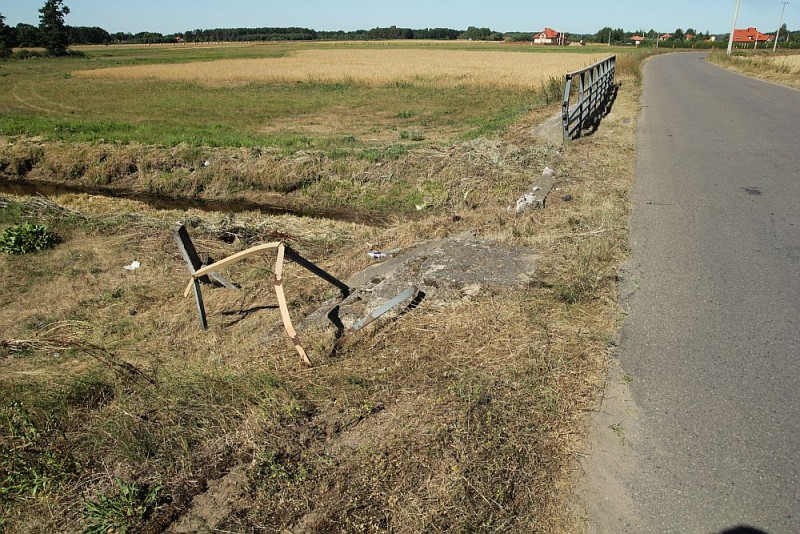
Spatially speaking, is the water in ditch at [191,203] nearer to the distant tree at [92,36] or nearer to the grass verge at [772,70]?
the grass verge at [772,70]

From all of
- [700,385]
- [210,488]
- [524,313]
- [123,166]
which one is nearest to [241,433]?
[210,488]

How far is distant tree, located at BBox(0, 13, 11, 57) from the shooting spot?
5991 cm

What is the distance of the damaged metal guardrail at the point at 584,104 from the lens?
34.6ft

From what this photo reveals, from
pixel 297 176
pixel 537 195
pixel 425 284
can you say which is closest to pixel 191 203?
pixel 297 176

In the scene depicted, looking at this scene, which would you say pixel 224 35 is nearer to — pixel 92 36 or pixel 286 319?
pixel 92 36

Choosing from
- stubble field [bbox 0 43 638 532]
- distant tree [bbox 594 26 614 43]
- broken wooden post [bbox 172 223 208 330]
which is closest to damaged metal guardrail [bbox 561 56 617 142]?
stubble field [bbox 0 43 638 532]

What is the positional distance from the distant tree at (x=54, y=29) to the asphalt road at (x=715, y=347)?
270 ft

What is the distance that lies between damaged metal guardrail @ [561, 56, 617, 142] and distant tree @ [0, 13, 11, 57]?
70098mm

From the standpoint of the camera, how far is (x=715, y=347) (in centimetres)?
385

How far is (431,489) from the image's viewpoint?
2615 mm

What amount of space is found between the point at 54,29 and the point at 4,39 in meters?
8.97

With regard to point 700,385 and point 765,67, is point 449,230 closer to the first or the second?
point 700,385

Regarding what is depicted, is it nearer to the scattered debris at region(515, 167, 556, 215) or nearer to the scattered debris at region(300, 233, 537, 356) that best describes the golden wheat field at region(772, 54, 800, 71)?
the scattered debris at region(515, 167, 556, 215)

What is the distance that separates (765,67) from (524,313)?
109 ft
